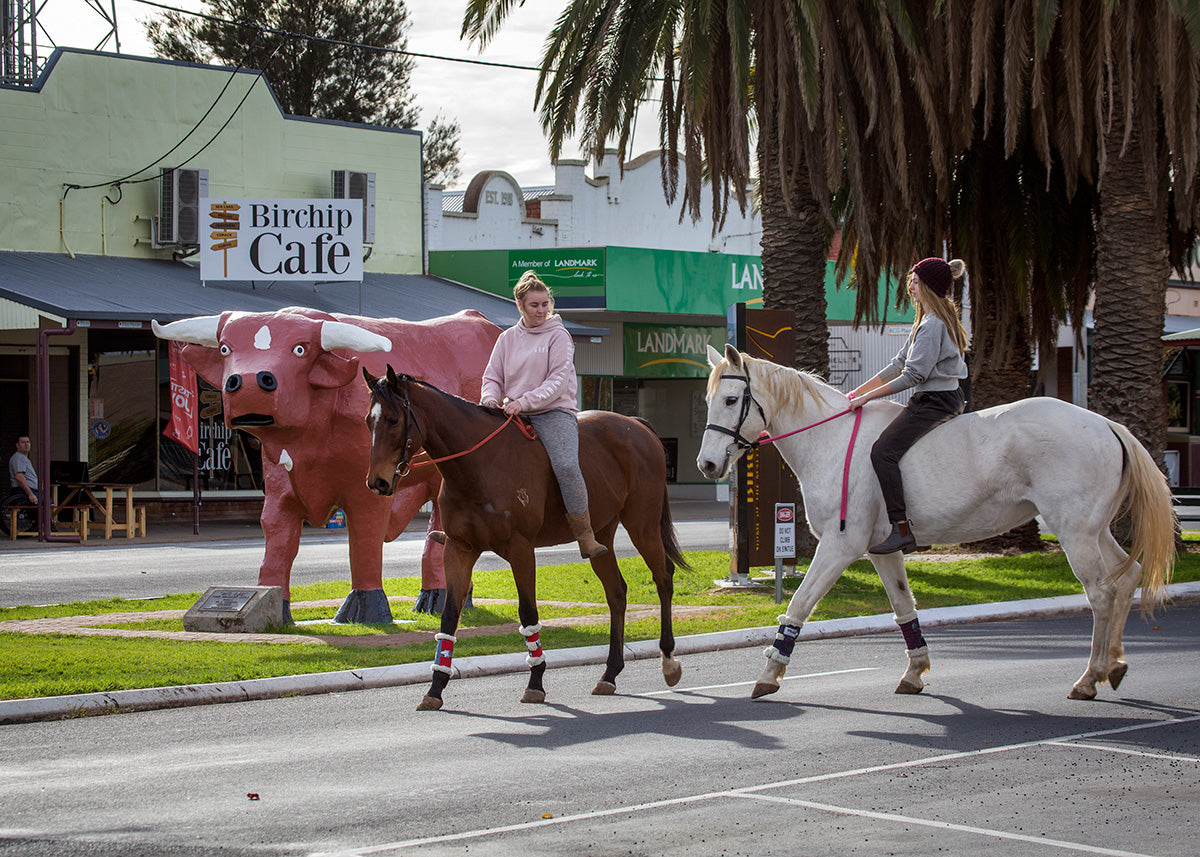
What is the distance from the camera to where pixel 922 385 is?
9.07 m

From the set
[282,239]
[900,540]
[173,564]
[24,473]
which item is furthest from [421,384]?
[282,239]

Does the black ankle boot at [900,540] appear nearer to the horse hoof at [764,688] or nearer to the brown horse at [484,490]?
the horse hoof at [764,688]

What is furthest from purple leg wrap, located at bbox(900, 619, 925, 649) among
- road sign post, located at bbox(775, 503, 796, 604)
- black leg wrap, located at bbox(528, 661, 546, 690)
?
road sign post, located at bbox(775, 503, 796, 604)

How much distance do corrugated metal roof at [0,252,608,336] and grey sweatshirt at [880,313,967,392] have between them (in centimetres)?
1668

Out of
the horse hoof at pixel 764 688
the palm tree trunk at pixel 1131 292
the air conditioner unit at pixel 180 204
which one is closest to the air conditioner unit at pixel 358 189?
the air conditioner unit at pixel 180 204

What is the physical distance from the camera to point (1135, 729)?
777 cm

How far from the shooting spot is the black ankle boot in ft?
28.8

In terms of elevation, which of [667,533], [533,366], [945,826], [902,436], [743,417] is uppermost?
[533,366]

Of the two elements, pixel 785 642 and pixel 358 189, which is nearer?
pixel 785 642

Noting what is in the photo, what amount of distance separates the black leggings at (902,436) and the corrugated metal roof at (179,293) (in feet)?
54.9

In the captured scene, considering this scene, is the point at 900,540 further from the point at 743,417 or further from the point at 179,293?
the point at 179,293

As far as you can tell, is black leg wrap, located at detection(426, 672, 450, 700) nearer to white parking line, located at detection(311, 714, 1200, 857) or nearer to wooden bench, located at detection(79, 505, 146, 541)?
white parking line, located at detection(311, 714, 1200, 857)

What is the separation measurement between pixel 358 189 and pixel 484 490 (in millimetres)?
23420

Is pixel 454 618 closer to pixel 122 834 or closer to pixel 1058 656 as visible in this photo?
pixel 122 834
